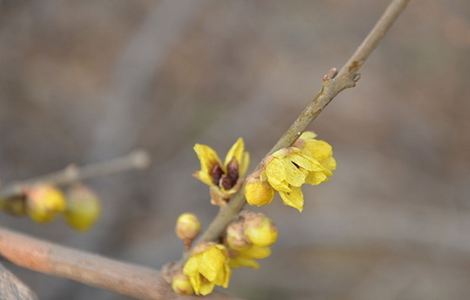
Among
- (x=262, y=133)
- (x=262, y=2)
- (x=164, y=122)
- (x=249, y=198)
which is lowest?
(x=249, y=198)

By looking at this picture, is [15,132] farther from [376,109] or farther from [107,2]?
[376,109]

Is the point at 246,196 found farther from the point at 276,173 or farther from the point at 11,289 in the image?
the point at 11,289

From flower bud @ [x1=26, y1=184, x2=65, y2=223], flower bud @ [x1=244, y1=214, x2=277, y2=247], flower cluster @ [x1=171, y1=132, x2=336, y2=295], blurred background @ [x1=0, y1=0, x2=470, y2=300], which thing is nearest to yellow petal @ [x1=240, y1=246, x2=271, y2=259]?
flower cluster @ [x1=171, y1=132, x2=336, y2=295]

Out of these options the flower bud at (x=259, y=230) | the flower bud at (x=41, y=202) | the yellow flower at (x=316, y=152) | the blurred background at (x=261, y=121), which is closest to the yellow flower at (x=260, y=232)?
the flower bud at (x=259, y=230)

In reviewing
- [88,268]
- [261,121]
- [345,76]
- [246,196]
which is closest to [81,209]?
[88,268]

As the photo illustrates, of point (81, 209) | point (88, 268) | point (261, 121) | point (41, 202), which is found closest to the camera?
point (88, 268)

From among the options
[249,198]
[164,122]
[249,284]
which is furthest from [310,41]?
[249,198]

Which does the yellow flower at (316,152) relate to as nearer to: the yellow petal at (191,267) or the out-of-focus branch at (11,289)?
the yellow petal at (191,267)
